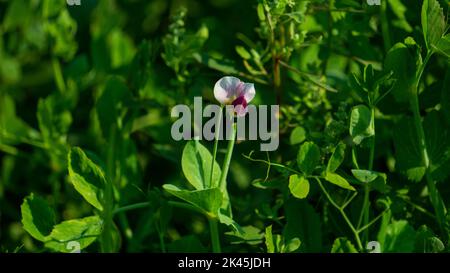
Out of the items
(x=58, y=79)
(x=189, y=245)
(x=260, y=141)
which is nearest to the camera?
(x=189, y=245)

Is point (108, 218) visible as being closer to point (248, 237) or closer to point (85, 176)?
point (85, 176)

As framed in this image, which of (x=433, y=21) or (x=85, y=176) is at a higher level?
(x=433, y=21)

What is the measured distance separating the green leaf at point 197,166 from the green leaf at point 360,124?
158 mm

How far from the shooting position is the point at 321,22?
3.50 ft

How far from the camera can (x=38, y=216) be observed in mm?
883

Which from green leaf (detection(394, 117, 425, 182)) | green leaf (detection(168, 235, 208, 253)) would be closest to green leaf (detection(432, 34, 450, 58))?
green leaf (detection(394, 117, 425, 182))

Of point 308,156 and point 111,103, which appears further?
point 111,103

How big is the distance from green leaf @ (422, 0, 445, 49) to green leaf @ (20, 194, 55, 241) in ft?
1.49

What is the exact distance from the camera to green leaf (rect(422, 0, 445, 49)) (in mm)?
816

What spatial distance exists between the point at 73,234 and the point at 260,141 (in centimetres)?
30

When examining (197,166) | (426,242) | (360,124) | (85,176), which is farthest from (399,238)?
(85,176)

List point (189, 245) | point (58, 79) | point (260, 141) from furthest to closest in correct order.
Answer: point (58, 79), point (260, 141), point (189, 245)
